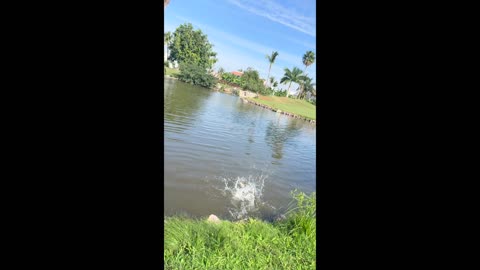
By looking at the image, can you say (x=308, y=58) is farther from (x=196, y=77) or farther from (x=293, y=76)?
(x=196, y=77)

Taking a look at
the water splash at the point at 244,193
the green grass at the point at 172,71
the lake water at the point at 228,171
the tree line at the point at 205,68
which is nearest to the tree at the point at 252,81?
the tree line at the point at 205,68

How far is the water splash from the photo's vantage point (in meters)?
5.05

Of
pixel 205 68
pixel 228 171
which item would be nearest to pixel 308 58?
pixel 205 68

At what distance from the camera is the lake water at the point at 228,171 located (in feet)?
16.9

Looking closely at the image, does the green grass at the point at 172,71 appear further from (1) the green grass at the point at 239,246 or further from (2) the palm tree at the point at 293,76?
(1) the green grass at the point at 239,246

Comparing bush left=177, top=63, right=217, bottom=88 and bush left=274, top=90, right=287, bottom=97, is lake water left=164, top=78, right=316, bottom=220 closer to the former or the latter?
bush left=177, top=63, right=217, bottom=88

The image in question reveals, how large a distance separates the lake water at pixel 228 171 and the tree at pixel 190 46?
3122 centimetres

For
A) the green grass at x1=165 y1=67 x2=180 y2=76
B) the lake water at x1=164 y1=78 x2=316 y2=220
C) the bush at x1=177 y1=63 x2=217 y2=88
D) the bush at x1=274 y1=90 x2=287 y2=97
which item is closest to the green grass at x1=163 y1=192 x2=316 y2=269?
the lake water at x1=164 y1=78 x2=316 y2=220

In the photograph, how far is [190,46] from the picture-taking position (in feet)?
143

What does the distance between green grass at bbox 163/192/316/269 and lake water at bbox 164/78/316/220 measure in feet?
4.28
